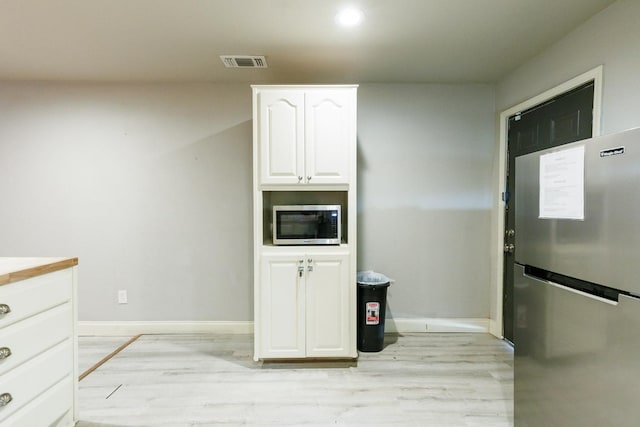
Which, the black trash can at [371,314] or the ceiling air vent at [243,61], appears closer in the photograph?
the ceiling air vent at [243,61]

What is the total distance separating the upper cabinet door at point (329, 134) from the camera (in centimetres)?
231

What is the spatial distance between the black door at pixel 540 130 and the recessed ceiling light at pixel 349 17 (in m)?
1.53

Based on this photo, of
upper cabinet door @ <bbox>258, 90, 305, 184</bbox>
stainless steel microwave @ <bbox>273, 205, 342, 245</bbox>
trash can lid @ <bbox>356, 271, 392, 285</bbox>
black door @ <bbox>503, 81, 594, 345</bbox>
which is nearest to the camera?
black door @ <bbox>503, 81, 594, 345</bbox>

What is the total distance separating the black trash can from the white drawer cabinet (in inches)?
77.0

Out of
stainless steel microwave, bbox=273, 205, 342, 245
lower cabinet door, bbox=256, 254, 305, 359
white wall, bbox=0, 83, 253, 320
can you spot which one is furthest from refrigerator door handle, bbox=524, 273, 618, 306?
white wall, bbox=0, 83, 253, 320

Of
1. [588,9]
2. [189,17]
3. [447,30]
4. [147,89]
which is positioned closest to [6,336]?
[189,17]

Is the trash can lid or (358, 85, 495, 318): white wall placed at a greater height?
(358, 85, 495, 318): white wall

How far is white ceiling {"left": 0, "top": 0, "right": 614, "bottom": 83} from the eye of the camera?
1804 mm

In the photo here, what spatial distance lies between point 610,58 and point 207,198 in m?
3.17

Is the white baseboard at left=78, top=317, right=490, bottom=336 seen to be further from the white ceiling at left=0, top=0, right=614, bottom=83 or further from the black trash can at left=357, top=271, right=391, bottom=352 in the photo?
the white ceiling at left=0, top=0, right=614, bottom=83

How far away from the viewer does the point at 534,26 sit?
198 centimetres

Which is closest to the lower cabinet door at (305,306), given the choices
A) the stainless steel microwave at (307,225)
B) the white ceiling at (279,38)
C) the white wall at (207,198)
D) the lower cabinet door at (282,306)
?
the lower cabinet door at (282,306)

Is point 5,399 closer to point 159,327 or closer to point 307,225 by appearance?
point 159,327

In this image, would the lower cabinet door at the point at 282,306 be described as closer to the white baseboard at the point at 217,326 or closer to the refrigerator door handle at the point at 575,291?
the white baseboard at the point at 217,326
